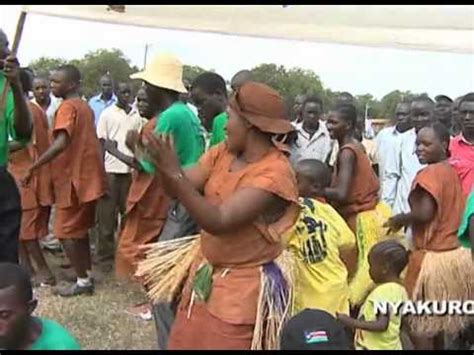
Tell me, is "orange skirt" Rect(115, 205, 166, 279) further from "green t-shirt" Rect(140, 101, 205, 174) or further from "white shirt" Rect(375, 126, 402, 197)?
"white shirt" Rect(375, 126, 402, 197)

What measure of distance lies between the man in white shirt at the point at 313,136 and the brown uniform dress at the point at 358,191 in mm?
1763

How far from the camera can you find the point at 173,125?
4.59 m

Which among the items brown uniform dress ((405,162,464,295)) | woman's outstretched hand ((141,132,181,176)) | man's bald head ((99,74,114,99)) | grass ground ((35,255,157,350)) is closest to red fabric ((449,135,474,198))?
brown uniform dress ((405,162,464,295))

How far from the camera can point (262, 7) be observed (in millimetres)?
6059

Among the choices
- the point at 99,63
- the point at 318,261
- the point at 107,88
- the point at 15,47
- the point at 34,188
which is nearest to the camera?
the point at 318,261

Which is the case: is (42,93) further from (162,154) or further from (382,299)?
(162,154)

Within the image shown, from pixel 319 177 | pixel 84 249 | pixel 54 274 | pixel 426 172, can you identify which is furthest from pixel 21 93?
pixel 54 274

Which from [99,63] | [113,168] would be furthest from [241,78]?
[99,63]

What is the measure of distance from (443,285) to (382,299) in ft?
1.73

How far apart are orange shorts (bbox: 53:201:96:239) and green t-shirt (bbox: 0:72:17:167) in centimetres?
207

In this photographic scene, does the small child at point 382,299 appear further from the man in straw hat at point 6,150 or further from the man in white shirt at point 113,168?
the man in white shirt at point 113,168

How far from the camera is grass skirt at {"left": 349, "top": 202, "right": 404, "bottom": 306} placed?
4.90 m

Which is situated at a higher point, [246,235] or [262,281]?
[246,235]

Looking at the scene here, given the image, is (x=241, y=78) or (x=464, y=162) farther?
(x=241, y=78)
